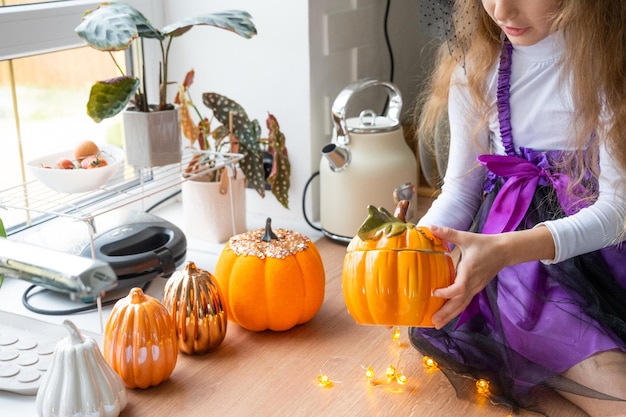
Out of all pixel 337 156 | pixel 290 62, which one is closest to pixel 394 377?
pixel 337 156

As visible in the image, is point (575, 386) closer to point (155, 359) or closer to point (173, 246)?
point (155, 359)

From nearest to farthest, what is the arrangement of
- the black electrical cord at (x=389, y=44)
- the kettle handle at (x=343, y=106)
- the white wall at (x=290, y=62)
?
1. the kettle handle at (x=343, y=106)
2. the white wall at (x=290, y=62)
3. the black electrical cord at (x=389, y=44)

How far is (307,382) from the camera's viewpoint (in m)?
1.08

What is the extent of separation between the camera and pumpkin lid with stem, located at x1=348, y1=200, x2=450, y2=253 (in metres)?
0.95

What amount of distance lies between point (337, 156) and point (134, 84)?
384 mm

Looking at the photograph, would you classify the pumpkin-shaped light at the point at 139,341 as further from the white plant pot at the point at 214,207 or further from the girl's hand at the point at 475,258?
the white plant pot at the point at 214,207

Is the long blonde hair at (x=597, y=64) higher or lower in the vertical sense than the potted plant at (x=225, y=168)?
higher

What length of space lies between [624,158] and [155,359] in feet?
2.11

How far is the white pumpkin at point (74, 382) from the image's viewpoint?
36.7 inches

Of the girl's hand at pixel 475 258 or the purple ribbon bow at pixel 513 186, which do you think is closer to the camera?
the girl's hand at pixel 475 258

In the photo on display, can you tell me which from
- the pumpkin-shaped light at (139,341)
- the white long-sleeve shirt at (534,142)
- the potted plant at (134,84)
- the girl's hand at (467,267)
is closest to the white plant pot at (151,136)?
the potted plant at (134,84)

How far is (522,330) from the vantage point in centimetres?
105

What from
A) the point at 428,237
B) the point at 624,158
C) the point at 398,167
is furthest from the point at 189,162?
the point at 624,158

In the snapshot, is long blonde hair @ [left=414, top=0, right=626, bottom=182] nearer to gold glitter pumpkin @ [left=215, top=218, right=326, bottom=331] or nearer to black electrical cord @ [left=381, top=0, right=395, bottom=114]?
gold glitter pumpkin @ [left=215, top=218, right=326, bottom=331]
